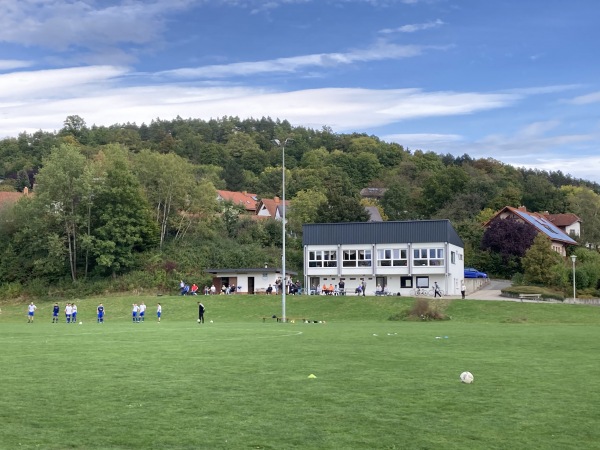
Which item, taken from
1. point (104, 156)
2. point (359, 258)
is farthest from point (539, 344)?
point (104, 156)

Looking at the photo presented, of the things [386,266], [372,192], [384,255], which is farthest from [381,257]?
[372,192]

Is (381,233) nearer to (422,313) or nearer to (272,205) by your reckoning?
(422,313)

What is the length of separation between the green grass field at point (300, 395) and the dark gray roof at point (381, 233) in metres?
45.6

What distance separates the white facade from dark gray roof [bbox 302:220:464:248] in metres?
0.51

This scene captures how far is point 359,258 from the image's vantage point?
75312 millimetres

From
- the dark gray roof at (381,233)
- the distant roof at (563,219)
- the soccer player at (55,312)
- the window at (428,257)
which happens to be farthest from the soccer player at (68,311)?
the distant roof at (563,219)

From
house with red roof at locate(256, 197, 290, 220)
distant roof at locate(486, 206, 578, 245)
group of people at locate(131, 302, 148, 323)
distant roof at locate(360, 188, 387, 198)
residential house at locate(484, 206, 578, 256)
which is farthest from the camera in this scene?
distant roof at locate(360, 188, 387, 198)

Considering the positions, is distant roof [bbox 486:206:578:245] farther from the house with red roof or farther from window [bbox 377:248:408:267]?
the house with red roof

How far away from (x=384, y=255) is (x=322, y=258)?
21.4 ft

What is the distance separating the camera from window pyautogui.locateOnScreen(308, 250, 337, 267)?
249 ft

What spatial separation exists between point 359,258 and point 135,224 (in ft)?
83.0

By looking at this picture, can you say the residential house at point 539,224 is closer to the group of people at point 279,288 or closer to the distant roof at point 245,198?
the group of people at point 279,288

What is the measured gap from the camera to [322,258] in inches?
3004

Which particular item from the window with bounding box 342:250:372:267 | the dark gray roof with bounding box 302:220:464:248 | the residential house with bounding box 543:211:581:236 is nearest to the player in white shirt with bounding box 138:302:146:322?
the dark gray roof with bounding box 302:220:464:248
